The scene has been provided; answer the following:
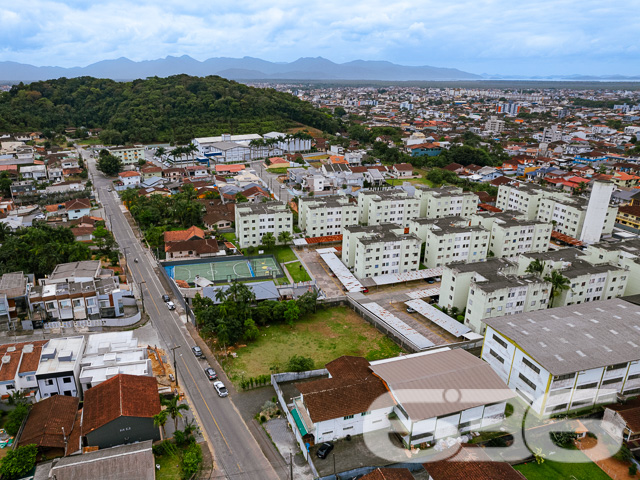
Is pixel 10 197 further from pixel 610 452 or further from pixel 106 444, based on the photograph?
pixel 610 452

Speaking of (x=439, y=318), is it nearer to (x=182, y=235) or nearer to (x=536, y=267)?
(x=536, y=267)

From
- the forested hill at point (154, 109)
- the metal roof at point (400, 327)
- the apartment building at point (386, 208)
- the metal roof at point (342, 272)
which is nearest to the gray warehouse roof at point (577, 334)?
the metal roof at point (400, 327)

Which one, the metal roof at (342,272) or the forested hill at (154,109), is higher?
the forested hill at (154,109)

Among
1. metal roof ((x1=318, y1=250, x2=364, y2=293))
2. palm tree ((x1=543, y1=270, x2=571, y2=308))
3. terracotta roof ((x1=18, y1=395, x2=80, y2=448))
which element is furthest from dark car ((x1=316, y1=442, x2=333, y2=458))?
palm tree ((x1=543, y1=270, x2=571, y2=308))

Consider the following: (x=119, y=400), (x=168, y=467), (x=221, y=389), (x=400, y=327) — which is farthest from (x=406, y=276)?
(x=119, y=400)

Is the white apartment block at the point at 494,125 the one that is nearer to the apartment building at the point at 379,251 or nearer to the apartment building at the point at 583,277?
the apartment building at the point at 379,251

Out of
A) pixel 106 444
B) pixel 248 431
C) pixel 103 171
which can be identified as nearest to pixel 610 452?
pixel 248 431
